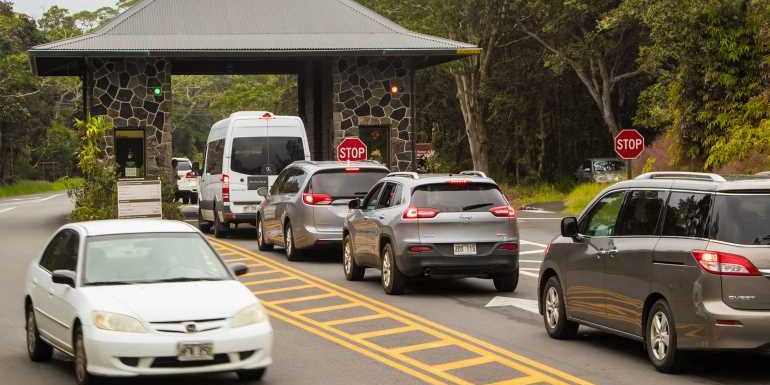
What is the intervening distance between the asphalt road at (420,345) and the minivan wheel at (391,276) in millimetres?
148

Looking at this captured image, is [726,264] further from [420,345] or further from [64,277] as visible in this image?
[64,277]

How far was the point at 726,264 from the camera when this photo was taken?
406 inches

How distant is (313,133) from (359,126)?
4.12 m

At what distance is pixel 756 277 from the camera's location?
10.2 meters

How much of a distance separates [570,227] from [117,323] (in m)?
4.83

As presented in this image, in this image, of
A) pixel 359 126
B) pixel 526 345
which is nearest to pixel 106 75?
pixel 359 126

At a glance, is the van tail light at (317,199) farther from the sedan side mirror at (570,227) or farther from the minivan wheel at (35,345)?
the minivan wheel at (35,345)

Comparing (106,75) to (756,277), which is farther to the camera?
(106,75)

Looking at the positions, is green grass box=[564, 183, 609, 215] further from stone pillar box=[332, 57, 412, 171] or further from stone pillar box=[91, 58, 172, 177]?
stone pillar box=[91, 58, 172, 177]

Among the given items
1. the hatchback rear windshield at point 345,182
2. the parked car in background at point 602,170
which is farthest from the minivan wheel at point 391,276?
the parked car in background at point 602,170

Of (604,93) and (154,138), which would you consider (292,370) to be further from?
(604,93)

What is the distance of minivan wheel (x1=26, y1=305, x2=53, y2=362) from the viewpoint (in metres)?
11.8

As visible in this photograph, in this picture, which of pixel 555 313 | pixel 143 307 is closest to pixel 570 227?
pixel 555 313

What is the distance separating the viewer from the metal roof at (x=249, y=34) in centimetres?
3578
